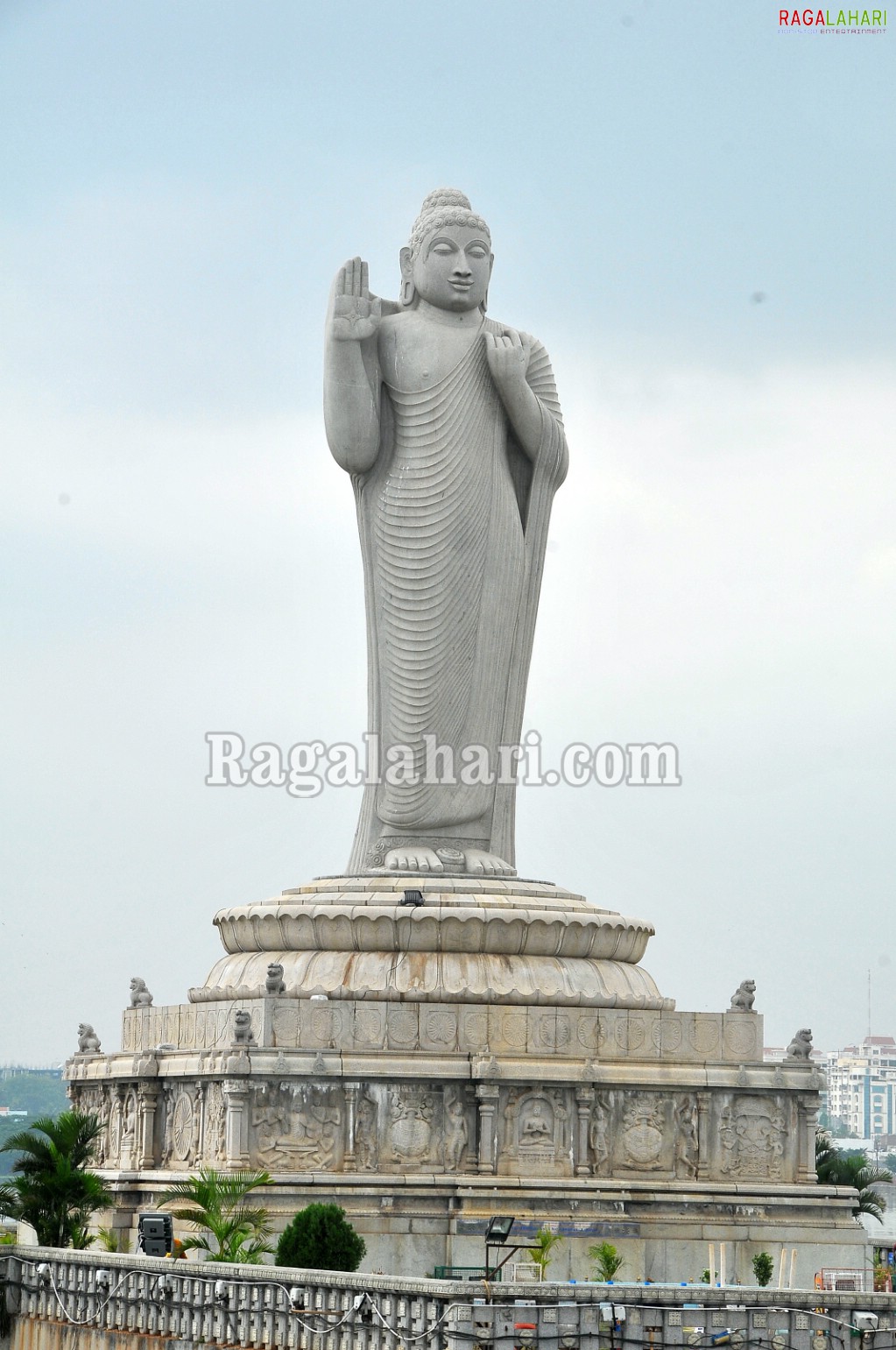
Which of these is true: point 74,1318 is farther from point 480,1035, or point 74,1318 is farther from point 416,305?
point 416,305

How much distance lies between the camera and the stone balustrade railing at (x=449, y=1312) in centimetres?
1689

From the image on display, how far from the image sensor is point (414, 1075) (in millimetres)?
23344

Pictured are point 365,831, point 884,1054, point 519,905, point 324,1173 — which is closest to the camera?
point 324,1173

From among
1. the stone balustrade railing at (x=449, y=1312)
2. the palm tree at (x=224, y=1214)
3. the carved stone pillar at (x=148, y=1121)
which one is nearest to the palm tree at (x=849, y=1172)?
the carved stone pillar at (x=148, y=1121)

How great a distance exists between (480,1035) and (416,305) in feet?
25.1

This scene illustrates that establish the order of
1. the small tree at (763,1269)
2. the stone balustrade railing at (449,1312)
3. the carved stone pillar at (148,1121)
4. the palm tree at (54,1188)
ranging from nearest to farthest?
the stone balustrade railing at (449,1312) < the small tree at (763,1269) < the palm tree at (54,1188) < the carved stone pillar at (148,1121)

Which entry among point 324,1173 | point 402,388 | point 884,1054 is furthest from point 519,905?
point 884,1054

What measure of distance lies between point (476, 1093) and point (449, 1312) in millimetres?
6761

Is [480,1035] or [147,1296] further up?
[480,1035]

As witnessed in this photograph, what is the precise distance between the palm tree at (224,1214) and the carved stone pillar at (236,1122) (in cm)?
18

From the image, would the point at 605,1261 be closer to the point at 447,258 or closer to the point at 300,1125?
the point at 300,1125

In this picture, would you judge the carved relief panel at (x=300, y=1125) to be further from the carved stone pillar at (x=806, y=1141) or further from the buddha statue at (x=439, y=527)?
the carved stone pillar at (x=806, y=1141)

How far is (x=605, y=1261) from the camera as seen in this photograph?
869 inches

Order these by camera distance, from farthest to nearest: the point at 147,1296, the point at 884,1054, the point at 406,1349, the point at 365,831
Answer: the point at 884,1054 → the point at 365,831 → the point at 147,1296 → the point at 406,1349
